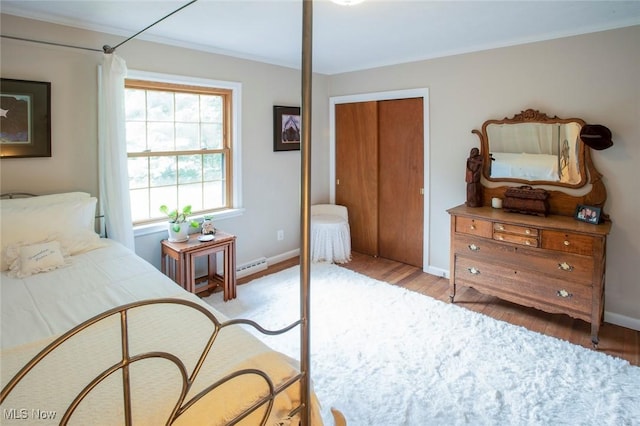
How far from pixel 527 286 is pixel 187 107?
3.29 metres

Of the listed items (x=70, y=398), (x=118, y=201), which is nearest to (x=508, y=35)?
(x=118, y=201)

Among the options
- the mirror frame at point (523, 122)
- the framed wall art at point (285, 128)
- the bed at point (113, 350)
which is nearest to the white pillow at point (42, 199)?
the bed at point (113, 350)

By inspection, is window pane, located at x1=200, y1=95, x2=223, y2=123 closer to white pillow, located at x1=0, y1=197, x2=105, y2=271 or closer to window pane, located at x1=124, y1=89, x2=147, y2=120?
window pane, located at x1=124, y1=89, x2=147, y2=120

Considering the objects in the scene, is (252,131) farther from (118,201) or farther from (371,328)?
(371,328)

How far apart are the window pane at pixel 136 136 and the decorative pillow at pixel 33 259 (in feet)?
3.89

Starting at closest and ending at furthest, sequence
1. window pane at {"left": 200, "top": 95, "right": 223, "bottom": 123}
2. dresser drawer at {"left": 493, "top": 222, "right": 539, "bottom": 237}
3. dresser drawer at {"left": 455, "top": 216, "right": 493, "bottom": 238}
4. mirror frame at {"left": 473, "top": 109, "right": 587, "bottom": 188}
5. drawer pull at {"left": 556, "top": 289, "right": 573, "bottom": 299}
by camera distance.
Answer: drawer pull at {"left": 556, "top": 289, "right": 573, "bottom": 299}, dresser drawer at {"left": 493, "top": 222, "right": 539, "bottom": 237}, mirror frame at {"left": 473, "top": 109, "right": 587, "bottom": 188}, dresser drawer at {"left": 455, "top": 216, "right": 493, "bottom": 238}, window pane at {"left": 200, "top": 95, "right": 223, "bottom": 123}

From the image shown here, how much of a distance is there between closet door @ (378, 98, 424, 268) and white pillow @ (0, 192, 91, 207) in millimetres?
2989

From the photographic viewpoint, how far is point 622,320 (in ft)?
9.77

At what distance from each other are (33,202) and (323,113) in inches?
128

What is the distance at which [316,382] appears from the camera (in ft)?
7.47

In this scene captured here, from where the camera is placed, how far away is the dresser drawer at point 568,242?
8.73 ft

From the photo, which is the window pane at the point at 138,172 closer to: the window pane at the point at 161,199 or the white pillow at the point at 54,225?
the window pane at the point at 161,199

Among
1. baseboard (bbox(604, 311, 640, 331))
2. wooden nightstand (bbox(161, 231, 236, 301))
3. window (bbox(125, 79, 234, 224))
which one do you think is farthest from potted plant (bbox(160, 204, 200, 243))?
baseboard (bbox(604, 311, 640, 331))

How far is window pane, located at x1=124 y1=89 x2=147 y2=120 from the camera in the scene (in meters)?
3.19
